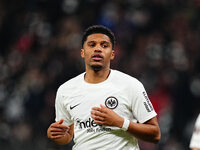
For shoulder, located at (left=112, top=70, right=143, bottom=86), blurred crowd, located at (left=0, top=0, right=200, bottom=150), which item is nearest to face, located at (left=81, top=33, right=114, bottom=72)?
shoulder, located at (left=112, top=70, right=143, bottom=86)

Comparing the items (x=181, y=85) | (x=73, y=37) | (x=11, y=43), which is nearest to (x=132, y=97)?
(x=181, y=85)

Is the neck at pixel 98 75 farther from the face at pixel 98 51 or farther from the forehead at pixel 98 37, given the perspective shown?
the forehead at pixel 98 37

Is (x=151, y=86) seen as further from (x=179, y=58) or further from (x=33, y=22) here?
(x=33, y=22)

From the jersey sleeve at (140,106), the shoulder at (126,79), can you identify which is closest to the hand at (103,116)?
the jersey sleeve at (140,106)

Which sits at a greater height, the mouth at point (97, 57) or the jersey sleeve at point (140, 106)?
the mouth at point (97, 57)

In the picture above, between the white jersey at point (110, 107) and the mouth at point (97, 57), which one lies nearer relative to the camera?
the white jersey at point (110, 107)

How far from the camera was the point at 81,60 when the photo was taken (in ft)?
34.8

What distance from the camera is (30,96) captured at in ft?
34.4

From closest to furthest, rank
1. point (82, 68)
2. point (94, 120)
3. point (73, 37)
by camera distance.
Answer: point (94, 120)
point (82, 68)
point (73, 37)

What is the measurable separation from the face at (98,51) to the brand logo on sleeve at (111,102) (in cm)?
31

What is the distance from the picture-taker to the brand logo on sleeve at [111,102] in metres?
4.94

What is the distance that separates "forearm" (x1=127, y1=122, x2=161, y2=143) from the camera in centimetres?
475

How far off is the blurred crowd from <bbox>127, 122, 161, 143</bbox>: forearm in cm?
425

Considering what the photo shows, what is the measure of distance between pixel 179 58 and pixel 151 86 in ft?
2.79
